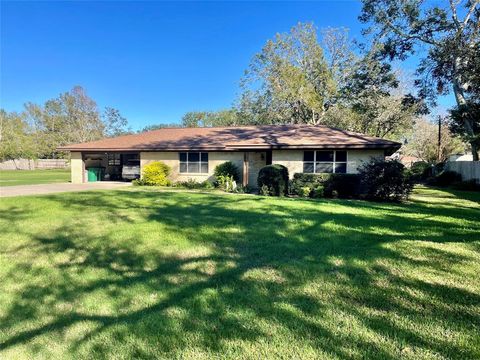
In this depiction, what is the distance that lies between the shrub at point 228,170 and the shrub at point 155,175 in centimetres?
309

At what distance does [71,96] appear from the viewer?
55094 millimetres

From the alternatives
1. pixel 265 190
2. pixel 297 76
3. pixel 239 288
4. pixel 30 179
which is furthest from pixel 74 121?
pixel 239 288

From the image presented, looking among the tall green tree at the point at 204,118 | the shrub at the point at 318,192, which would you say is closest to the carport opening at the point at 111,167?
the shrub at the point at 318,192

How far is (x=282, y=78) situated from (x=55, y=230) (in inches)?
1061

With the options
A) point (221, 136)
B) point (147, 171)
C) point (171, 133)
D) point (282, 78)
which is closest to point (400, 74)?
point (282, 78)

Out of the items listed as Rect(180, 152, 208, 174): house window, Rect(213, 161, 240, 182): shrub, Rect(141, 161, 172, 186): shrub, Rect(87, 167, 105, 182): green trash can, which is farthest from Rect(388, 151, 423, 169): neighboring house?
Rect(87, 167, 105, 182): green trash can

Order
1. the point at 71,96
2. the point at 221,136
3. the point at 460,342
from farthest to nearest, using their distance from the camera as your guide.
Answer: the point at 71,96 < the point at 221,136 < the point at 460,342

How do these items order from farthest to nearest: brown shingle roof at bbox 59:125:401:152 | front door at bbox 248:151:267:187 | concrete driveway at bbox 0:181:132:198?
front door at bbox 248:151:267:187 < brown shingle roof at bbox 59:125:401:152 < concrete driveway at bbox 0:181:132:198

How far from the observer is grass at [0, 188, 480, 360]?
284 centimetres

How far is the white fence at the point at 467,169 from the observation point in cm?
2063

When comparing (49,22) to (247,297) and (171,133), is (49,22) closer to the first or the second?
(171,133)

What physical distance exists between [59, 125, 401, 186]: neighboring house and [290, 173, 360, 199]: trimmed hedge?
1.61 meters

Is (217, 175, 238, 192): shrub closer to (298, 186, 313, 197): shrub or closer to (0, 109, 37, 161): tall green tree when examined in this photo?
(298, 186, 313, 197): shrub

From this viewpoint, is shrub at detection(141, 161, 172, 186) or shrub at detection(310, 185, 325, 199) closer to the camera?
shrub at detection(310, 185, 325, 199)
